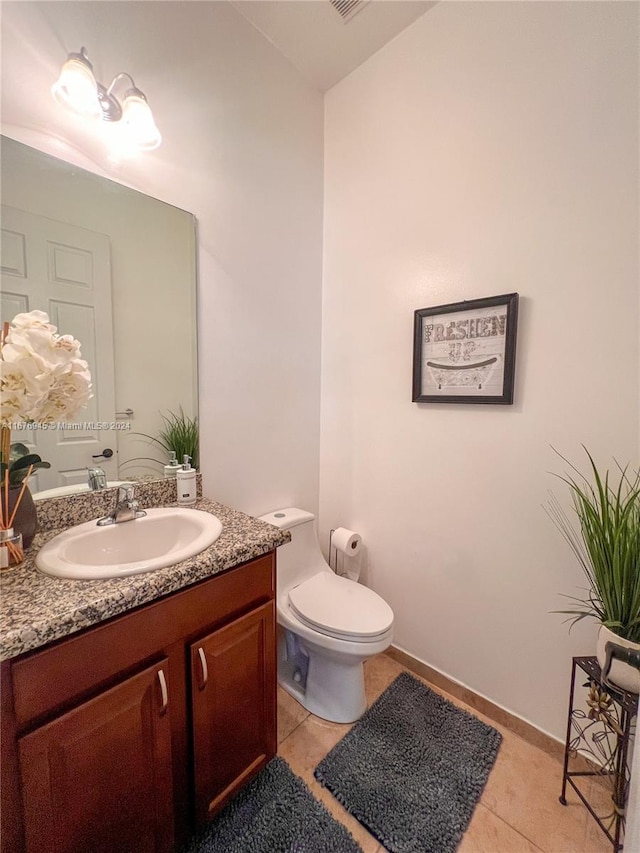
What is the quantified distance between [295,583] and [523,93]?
2108mm

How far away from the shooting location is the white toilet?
1.26m

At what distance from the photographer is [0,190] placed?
2.97ft

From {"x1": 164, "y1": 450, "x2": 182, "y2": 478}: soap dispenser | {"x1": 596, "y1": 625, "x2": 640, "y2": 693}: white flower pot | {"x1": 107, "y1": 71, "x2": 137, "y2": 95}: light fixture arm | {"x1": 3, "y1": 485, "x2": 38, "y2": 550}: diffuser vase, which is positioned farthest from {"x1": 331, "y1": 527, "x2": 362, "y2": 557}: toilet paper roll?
{"x1": 107, "y1": 71, "x2": 137, "y2": 95}: light fixture arm

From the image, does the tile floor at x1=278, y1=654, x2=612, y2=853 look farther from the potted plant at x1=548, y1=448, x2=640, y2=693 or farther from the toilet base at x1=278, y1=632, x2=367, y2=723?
the potted plant at x1=548, y1=448, x2=640, y2=693

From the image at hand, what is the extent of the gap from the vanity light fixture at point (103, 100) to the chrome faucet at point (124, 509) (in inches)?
44.9

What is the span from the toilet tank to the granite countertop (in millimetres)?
619

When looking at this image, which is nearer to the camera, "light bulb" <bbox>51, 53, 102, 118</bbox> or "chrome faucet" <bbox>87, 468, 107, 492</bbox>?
"light bulb" <bbox>51, 53, 102, 118</bbox>

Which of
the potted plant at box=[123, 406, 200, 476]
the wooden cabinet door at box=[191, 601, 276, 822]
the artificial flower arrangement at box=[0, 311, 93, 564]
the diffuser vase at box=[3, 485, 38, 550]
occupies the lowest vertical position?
the wooden cabinet door at box=[191, 601, 276, 822]

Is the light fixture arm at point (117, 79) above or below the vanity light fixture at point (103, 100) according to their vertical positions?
above

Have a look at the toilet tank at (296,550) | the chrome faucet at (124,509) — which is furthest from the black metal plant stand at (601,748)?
the chrome faucet at (124,509)

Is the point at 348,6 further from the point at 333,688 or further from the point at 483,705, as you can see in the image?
the point at 483,705

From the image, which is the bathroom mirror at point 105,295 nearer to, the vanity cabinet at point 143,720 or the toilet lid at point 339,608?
the vanity cabinet at point 143,720

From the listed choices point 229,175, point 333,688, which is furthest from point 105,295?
point 333,688

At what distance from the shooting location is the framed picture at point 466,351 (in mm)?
1255
